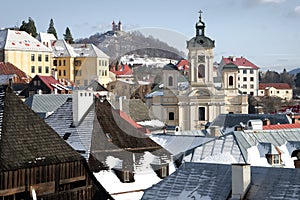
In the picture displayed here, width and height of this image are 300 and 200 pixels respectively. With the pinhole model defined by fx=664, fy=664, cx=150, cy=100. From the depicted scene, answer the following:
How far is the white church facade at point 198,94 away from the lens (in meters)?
27.9

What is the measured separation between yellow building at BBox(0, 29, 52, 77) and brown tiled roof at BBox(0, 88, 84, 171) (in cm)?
7053

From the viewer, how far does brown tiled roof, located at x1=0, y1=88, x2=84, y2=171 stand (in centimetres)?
1518

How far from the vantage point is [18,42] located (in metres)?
87.8

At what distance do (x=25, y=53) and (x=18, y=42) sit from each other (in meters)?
1.96

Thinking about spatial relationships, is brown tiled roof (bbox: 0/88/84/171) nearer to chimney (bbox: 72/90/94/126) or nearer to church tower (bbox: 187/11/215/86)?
chimney (bbox: 72/90/94/126)

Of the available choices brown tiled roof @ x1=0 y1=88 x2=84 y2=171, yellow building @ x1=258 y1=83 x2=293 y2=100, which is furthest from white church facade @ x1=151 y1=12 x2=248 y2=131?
yellow building @ x1=258 y1=83 x2=293 y2=100

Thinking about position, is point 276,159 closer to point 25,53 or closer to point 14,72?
point 14,72

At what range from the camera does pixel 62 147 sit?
16.5 m

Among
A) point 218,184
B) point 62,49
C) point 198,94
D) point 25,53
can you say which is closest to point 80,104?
point 218,184

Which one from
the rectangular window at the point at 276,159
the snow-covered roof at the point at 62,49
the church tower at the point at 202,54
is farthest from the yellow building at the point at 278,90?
the rectangular window at the point at 276,159

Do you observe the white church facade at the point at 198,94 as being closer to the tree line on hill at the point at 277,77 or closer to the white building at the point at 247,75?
the white building at the point at 247,75

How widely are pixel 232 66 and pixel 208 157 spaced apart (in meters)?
45.6

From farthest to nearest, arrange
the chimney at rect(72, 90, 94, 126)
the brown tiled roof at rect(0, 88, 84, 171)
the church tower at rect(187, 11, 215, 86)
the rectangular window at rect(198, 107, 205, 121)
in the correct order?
the church tower at rect(187, 11, 215, 86) < the rectangular window at rect(198, 107, 205, 121) < the chimney at rect(72, 90, 94, 126) < the brown tiled roof at rect(0, 88, 84, 171)

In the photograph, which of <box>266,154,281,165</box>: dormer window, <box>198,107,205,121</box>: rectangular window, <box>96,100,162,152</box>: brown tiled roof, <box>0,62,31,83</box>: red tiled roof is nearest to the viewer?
<box>96,100,162,152</box>: brown tiled roof
